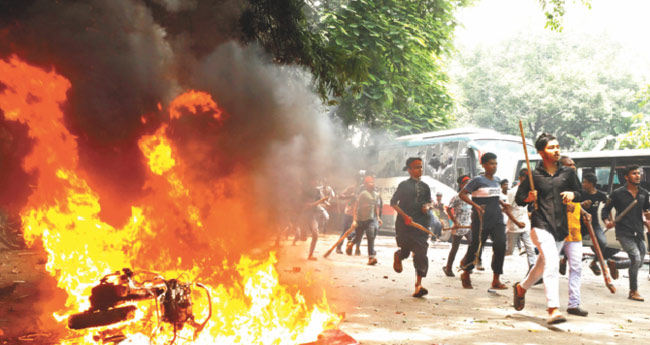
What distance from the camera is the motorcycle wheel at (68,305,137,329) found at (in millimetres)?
3588

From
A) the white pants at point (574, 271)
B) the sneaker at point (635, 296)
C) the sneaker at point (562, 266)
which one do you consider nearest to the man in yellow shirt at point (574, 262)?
the white pants at point (574, 271)

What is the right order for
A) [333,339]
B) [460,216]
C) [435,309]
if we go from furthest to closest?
[460,216] < [435,309] < [333,339]

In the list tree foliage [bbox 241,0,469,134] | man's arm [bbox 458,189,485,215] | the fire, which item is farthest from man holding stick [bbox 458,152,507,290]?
the fire

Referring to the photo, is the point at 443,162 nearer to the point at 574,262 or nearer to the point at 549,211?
the point at 574,262

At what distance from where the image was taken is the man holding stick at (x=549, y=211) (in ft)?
18.0

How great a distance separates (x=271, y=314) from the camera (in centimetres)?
427

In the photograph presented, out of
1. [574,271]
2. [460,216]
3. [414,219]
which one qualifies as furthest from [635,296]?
[460,216]

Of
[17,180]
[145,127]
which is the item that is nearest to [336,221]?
[17,180]

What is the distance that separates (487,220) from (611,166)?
671cm

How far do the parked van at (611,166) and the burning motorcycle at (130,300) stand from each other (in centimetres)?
997

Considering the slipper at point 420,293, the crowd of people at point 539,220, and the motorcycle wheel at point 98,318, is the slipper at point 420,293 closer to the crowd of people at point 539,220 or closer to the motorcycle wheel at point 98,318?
the crowd of people at point 539,220

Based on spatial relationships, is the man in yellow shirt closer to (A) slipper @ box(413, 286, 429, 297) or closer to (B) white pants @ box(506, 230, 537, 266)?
(B) white pants @ box(506, 230, 537, 266)

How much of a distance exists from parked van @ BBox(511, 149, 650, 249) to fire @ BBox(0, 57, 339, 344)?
8970mm

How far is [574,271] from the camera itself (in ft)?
19.7
